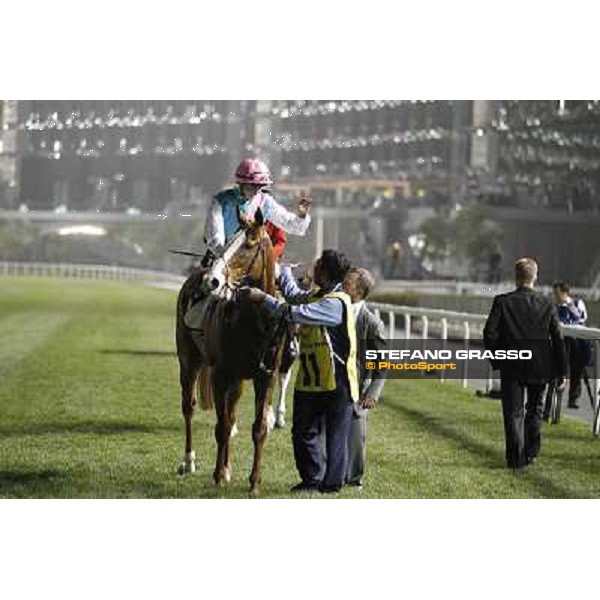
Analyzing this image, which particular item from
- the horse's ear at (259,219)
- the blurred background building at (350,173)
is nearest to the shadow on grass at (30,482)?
the blurred background building at (350,173)

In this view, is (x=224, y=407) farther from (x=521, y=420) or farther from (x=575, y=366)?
(x=575, y=366)

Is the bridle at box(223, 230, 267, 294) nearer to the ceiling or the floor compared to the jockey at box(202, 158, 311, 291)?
nearer to the floor

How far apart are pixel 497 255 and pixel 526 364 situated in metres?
0.84

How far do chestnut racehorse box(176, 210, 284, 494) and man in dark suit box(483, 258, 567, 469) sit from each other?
4.99 feet

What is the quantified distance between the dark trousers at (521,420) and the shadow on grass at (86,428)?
6.27 ft

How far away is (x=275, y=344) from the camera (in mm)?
9688

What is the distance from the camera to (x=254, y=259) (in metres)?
9.53

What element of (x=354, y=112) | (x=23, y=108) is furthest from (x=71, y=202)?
(x=354, y=112)

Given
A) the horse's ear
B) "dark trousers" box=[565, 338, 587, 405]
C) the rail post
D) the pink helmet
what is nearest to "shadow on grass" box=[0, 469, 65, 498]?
the horse's ear

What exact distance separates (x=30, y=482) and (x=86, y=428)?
0.55 meters

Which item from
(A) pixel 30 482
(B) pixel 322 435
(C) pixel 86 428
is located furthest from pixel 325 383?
Answer: (A) pixel 30 482

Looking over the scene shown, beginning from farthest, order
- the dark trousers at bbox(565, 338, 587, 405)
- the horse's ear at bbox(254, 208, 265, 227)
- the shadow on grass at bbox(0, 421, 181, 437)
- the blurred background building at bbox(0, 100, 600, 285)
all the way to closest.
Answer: the dark trousers at bbox(565, 338, 587, 405) → the blurred background building at bbox(0, 100, 600, 285) → the shadow on grass at bbox(0, 421, 181, 437) → the horse's ear at bbox(254, 208, 265, 227)

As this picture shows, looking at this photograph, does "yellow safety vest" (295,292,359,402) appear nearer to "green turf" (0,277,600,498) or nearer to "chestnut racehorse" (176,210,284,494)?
"chestnut racehorse" (176,210,284,494)

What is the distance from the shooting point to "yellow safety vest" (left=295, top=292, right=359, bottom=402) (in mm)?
9797
